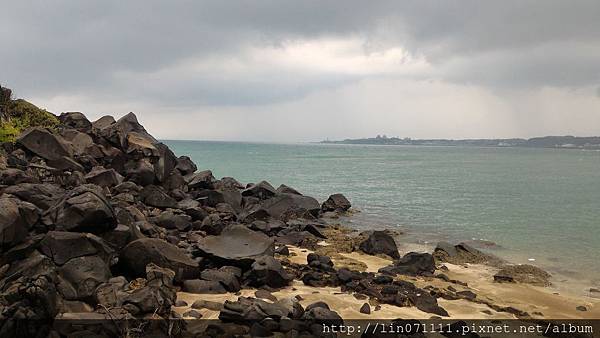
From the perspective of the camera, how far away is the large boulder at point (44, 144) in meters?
21.7

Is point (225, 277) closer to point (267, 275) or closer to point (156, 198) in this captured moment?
point (267, 275)

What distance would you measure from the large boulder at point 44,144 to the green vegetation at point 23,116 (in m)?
4.72

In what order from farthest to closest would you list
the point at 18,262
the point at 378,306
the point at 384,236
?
the point at 384,236 < the point at 378,306 < the point at 18,262

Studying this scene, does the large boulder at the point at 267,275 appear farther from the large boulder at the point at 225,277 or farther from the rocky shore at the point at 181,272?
the large boulder at the point at 225,277

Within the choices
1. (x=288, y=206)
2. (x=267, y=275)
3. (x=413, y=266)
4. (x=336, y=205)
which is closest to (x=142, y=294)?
(x=267, y=275)

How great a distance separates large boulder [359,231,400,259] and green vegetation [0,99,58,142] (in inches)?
803

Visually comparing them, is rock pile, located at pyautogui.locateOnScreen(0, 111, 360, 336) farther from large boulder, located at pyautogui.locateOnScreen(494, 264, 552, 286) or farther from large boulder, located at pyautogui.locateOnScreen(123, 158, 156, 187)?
large boulder, located at pyautogui.locateOnScreen(494, 264, 552, 286)

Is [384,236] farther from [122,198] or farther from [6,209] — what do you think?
[6,209]

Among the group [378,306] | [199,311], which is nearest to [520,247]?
[378,306]

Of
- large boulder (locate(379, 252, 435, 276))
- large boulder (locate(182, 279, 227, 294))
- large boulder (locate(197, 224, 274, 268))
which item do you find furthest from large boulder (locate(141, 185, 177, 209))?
large boulder (locate(379, 252, 435, 276))

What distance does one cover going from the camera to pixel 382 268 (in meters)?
15.2

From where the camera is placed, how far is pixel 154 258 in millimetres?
10633

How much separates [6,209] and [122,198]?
9.17 meters

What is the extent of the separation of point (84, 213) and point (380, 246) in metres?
11.4
